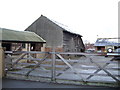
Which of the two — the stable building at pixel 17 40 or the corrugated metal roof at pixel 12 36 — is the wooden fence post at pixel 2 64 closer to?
the stable building at pixel 17 40

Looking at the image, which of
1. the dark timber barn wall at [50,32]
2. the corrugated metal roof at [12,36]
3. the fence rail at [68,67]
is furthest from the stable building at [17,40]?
the fence rail at [68,67]

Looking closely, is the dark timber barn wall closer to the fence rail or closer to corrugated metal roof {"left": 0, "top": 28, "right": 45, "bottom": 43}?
corrugated metal roof {"left": 0, "top": 28, "right": 45, "bottom": 43}

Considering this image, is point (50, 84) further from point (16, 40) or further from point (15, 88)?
point (16, 40)

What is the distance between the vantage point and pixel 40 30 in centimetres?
2395

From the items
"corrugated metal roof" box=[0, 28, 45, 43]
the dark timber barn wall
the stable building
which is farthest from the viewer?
the dark timber barn wall

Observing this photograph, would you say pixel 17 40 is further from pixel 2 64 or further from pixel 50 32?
pixel 50 32

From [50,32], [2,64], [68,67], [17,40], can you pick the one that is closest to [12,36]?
[17,40]

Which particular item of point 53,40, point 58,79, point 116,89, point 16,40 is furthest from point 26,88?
point 53,40

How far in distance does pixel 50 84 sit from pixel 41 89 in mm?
583

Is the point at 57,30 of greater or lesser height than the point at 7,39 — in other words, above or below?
above

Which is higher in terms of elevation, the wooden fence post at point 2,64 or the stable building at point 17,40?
the stable building at point 17,40

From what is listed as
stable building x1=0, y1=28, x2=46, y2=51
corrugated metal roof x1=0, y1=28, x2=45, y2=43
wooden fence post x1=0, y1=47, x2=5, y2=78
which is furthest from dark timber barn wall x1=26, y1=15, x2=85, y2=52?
wooden fence post x1=0, y1=47, x2=5, y2=78

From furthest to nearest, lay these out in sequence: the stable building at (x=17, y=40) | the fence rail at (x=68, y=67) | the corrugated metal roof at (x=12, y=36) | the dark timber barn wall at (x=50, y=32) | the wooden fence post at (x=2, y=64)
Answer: the dark timber barn wall at (x=50, y=32)
the stable building at (x=17, y=40)
the corrugated metal roof at (x=12, y=36)
the wooden fence post at (x=2, y=64)
the fence rail at (x=68, y=67)

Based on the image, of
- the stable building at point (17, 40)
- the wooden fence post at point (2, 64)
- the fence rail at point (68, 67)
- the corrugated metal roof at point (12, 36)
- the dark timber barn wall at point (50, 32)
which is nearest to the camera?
the fence rail at point (68, 67)
